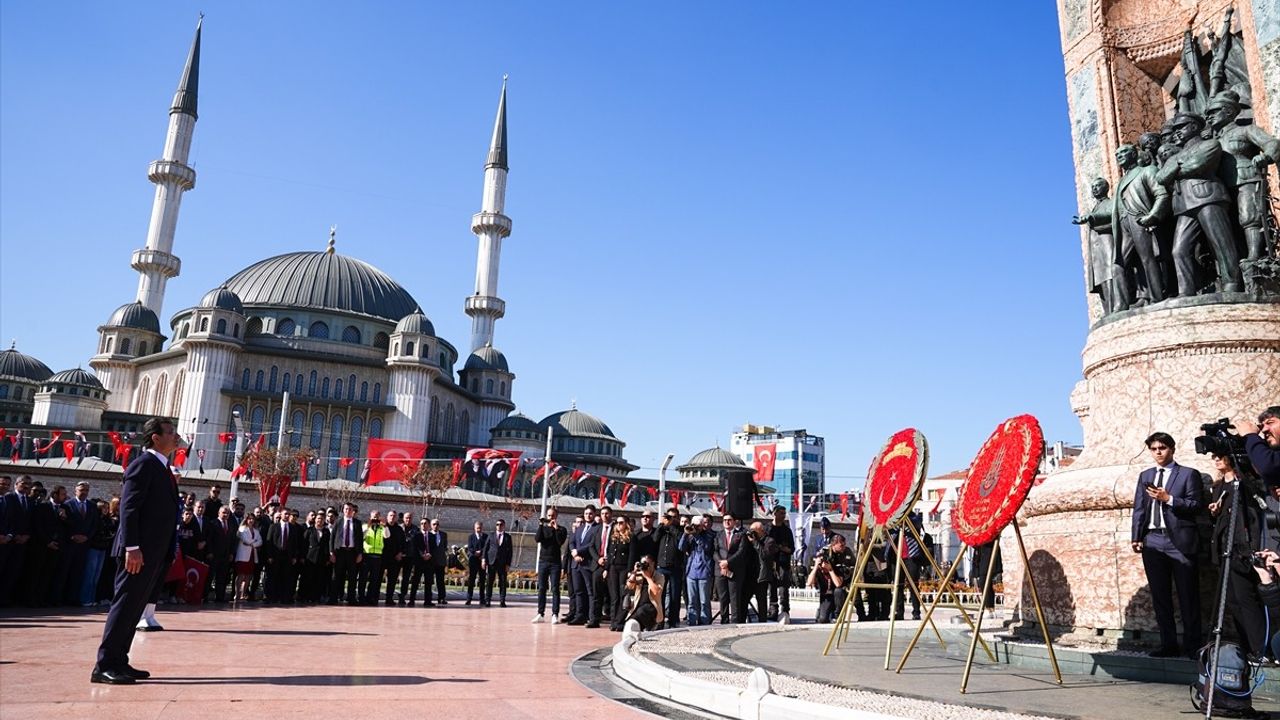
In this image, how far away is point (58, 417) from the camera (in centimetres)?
5244

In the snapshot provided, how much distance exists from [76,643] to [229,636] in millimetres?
1255

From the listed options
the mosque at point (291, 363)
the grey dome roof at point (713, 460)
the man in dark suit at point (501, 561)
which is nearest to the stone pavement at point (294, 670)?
the man in dark suit at point (501, 561)

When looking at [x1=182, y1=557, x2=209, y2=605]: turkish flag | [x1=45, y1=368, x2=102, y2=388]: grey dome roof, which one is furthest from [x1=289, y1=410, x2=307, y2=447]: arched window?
[x1=182, y1=557, x2=209, y2=605]: turkish flag

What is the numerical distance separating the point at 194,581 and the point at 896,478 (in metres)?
9.10

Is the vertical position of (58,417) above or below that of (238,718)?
above

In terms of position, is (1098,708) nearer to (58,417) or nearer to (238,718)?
(238,718)

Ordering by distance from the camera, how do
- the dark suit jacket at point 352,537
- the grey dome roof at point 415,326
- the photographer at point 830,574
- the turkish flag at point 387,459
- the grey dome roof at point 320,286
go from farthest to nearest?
the grey dome roof at point 320,286 → the grey dome roof at point 415,326 → the turkish flag at point 387,459 → the dark suit jacket at point 352,537 → the photographer at point 830,574

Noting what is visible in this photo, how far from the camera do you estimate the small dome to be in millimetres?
65875

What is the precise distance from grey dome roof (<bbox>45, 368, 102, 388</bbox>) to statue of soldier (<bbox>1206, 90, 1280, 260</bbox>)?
6135cm

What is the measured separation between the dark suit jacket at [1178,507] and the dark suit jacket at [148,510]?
5.72 m

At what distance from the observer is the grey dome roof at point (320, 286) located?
60.5 meters

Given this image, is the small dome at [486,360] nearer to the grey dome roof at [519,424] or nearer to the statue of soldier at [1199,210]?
→ the grey dome roof at [519,424]

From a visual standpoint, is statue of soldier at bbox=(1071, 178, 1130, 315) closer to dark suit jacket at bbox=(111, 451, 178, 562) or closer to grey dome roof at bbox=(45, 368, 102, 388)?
dark suit jacket at bbox=(111, 451, 178, 562)

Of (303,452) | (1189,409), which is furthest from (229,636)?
(303,452)
